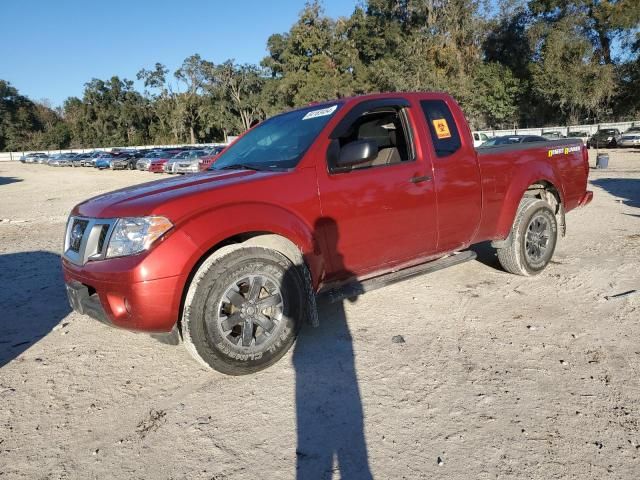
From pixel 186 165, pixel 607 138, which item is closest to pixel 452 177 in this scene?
pixel 186 165

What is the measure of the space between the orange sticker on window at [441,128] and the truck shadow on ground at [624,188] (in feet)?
23.6

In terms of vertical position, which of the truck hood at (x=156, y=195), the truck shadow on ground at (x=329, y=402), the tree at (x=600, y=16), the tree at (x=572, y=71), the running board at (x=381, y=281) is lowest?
the truck shadow on ground at (x=329, y=402)

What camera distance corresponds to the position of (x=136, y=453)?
2.54 m

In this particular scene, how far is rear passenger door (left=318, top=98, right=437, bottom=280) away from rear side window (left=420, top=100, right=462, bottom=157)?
20 cm

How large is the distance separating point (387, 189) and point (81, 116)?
337 ft

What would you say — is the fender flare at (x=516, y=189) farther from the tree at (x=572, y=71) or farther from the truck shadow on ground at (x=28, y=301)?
the tree at (x=572, y=71)

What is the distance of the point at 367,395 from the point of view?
9.70ft

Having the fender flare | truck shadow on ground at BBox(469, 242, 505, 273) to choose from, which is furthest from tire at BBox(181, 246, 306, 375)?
truck shadow on ground at BBox(469, 242, 505, 273)

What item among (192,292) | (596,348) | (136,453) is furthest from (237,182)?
(596,348)

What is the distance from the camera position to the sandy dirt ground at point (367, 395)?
7.87 ft

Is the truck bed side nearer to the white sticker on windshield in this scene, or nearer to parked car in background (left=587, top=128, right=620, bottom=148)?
the white sticker on windshield

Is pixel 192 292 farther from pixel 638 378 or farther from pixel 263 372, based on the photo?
pixel 638 378

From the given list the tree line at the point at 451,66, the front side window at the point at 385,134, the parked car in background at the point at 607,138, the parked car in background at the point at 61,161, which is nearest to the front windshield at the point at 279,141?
the front side window at the point at 385,134

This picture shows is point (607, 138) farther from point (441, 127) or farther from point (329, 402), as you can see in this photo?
point (329, 402)
